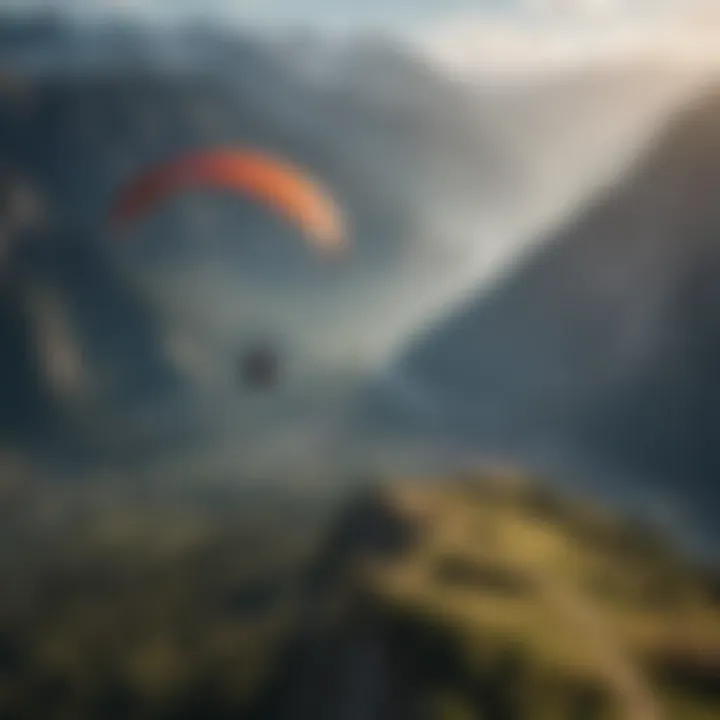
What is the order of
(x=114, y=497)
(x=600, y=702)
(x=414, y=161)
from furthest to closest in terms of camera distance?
(x=414, y=161) < (x=114, y=497) < (x=600, y=702)

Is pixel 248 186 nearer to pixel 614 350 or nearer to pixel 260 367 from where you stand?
pixel 260 367

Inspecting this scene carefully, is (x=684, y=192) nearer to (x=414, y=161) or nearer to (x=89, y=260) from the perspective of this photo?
(x=414, y=161)

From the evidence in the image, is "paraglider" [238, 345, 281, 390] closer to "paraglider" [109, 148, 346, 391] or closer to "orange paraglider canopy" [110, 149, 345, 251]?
"paraglider" [109, 148, 346, 391]

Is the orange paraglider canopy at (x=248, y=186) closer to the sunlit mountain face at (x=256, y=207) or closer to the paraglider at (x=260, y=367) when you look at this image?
the sunlit mountain face at (x=256, y=207)

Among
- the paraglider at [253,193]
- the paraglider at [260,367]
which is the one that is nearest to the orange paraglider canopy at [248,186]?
the paraglider at [253,193]

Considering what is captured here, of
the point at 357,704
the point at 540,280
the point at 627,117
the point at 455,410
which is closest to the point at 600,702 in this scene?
the point at 357,704

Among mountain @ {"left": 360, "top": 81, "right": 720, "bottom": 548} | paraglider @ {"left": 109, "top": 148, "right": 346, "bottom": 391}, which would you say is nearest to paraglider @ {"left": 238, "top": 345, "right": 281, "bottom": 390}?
paraglider @ {"left": 109, "top": 148, "right": 346, "bottom": 391}

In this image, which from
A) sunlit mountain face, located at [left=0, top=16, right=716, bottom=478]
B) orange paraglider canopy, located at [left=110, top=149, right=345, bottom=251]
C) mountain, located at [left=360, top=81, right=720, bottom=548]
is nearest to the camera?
mountain, located at [left=360, top=81, right=720, bottom=548]
